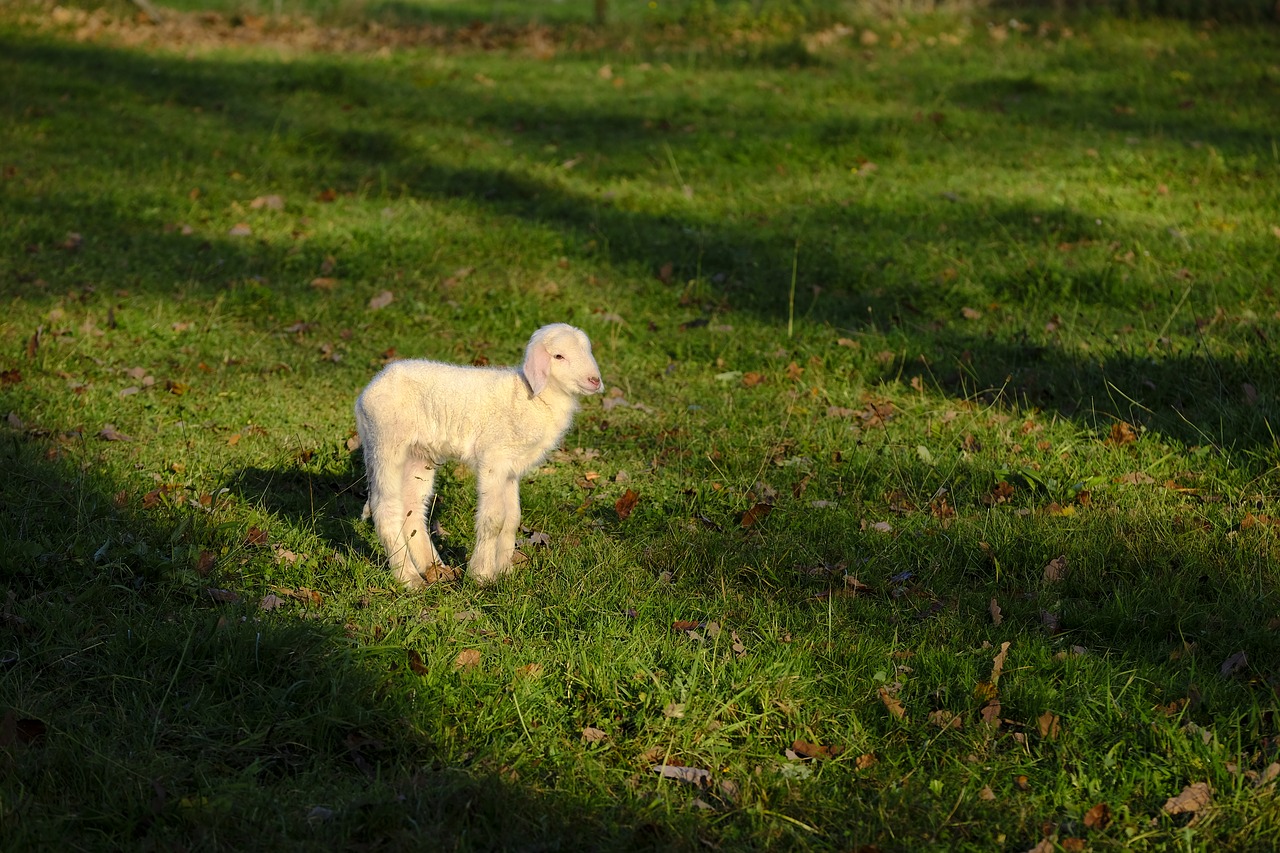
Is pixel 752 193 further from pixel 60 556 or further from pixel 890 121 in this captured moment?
pixel 60 556

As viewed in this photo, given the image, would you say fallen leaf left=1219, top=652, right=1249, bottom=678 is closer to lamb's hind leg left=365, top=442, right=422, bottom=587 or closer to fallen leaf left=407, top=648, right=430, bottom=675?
fallen leaf left=407, top=648, right=430, bottom=675

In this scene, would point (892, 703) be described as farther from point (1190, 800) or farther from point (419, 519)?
point (419, 519)

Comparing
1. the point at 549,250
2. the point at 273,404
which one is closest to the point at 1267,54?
the point at 549,250

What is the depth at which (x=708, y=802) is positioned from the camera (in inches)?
164

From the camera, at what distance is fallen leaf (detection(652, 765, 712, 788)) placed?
4.22 m

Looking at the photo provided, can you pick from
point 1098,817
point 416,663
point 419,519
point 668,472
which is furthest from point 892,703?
point 668,472

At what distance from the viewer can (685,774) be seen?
423 centimetres

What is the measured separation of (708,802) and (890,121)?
1258cm

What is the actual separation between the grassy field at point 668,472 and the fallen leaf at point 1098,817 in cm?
4

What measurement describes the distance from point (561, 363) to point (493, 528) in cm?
88

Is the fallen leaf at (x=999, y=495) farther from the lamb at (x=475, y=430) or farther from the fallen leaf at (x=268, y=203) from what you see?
the fallen leaf at (x=268, y=203)

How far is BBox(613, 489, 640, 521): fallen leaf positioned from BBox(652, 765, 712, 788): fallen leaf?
7.84ft

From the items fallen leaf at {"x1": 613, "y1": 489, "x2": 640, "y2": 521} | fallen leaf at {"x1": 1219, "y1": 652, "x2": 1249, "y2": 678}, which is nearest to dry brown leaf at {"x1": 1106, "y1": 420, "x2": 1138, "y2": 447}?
fallen leaf at {"x1": 1219, "y1": 652, "x2": 1249, "y2": 678}

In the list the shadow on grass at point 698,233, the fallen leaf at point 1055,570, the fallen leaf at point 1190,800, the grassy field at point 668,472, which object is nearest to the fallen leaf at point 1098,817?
the grassy field at point 668,472
